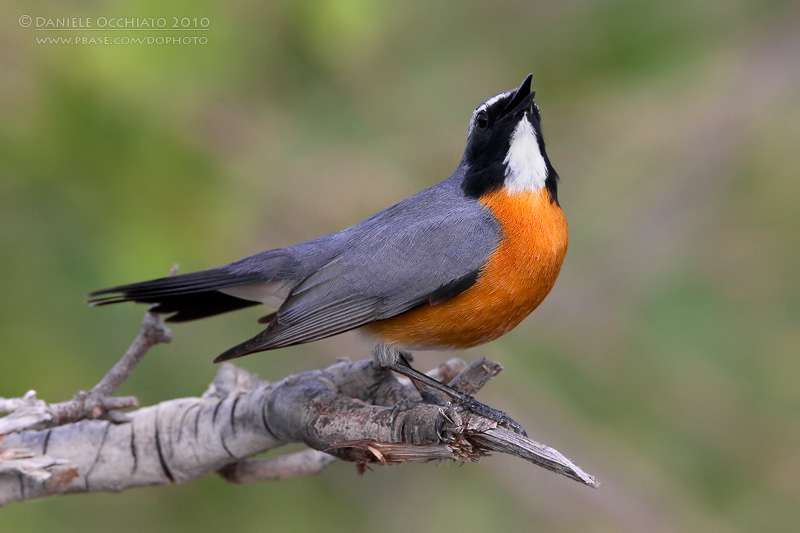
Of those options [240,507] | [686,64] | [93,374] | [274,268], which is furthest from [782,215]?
[93,374]

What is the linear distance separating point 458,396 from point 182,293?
1.36 metres

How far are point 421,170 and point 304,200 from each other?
A: 88 centimetres

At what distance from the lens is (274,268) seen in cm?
Answer: 441

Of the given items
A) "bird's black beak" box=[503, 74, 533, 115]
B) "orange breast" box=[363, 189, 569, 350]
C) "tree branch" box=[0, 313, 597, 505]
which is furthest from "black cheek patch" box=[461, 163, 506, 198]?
"tree branch" box=[0, 313, 597, 505]

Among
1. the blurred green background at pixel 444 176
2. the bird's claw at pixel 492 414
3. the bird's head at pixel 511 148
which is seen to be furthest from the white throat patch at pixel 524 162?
the blurred green background at pixel 444 176

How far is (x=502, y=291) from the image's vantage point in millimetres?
4012

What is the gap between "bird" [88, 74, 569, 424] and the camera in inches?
159

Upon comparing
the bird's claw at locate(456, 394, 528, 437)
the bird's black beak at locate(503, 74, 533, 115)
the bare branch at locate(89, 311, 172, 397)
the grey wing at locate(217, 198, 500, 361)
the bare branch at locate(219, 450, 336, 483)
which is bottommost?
the bird's claw at locate(456, 394, 528, 437)

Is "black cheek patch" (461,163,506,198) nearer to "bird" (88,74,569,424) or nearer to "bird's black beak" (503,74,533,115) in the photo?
"bird" (88,74,569,424)

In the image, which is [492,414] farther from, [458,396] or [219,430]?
[219,430]

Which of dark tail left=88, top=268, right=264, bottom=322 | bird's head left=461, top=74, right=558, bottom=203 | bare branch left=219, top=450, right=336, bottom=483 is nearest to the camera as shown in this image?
dark tail left=88, top=268, right=264, bottom=322

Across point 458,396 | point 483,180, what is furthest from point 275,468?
point 483,180

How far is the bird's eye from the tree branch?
1.12m

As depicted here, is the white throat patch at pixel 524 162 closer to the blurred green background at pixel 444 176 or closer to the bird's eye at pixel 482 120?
the bird's eye at pixel 482 120
